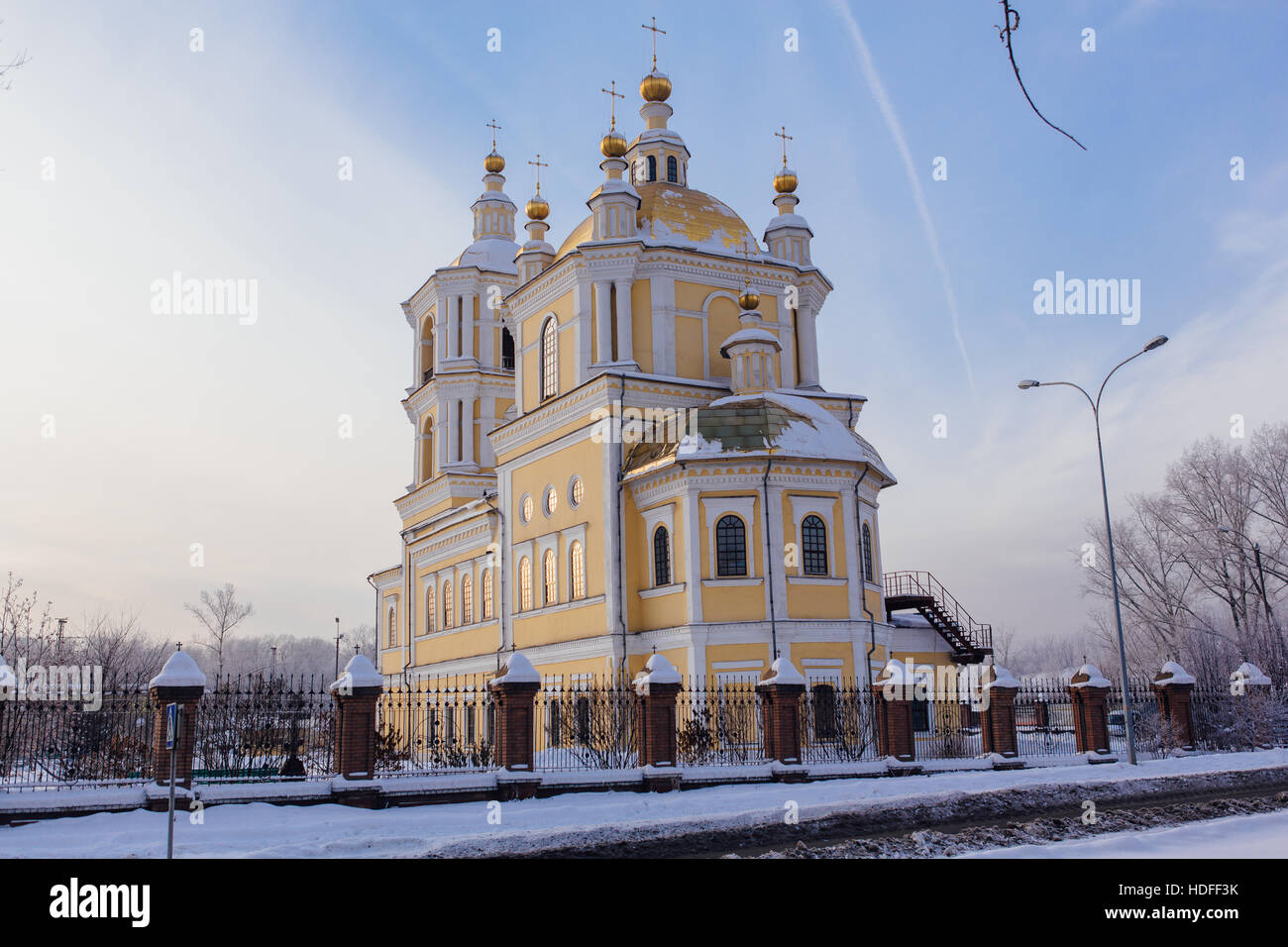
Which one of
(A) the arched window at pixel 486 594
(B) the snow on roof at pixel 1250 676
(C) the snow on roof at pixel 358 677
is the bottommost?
(B) the snow on roof at pixel 1250 676

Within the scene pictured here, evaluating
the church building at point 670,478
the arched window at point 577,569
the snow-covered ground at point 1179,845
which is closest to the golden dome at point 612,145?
the church building at point 670,478

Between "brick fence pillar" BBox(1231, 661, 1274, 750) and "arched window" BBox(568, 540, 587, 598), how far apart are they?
15.1m

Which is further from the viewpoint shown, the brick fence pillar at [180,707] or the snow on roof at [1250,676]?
the snow on roof at [1250,676]

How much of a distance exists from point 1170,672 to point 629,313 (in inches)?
599

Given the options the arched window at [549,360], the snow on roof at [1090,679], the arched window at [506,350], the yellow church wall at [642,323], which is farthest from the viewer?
the arched window at [506,350]

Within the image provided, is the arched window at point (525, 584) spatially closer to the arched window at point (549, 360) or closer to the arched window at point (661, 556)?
the arched window at point (549, 360)

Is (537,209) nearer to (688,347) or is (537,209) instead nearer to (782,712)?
(688,347)

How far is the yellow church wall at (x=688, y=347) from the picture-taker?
28625 millimetres

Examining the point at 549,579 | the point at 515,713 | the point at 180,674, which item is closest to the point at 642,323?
the point at 549,579

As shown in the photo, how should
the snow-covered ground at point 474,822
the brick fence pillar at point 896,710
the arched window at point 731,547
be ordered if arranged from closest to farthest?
the snow-covered ground at point 474,822, the brick fence pillar at point 896,710, the arched window at point 731,547

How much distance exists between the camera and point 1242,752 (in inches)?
862

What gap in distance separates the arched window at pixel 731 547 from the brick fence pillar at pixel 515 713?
8.41 metres
